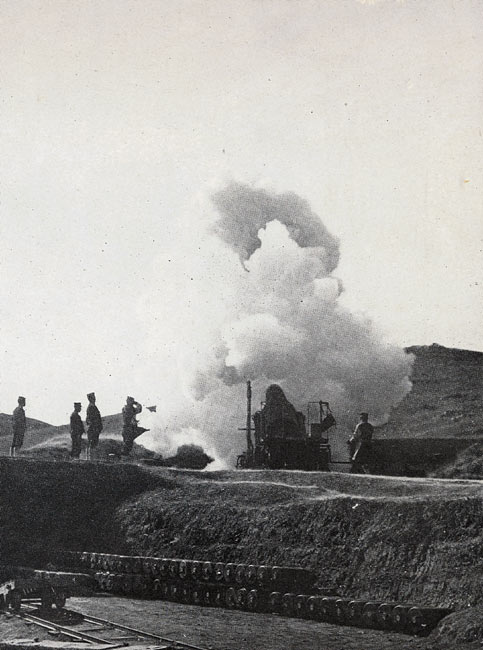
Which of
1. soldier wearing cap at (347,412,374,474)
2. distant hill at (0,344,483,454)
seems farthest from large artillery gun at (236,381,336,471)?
distant hill at (0,344,483,454)

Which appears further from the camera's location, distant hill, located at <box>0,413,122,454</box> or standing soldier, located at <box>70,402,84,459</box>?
distant hill, located at <box>0,413,122,454</box>

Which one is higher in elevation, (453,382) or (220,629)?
(453,382)

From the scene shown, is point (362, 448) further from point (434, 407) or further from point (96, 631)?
point (434, 407)

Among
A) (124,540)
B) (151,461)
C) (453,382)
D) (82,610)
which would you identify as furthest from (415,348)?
(82,610)

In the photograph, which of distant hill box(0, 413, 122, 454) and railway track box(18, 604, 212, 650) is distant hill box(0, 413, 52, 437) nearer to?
distant hill box(0, 413, 122, 454)

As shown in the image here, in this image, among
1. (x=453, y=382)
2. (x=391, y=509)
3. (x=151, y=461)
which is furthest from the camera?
(x=453, y=382)

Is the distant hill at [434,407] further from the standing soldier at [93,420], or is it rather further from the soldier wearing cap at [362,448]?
the soldier wearing cap at [362,448]

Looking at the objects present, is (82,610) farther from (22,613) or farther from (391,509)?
(391,509)
